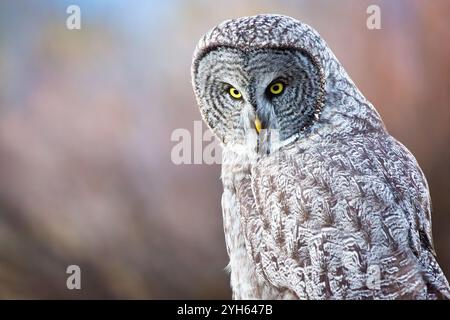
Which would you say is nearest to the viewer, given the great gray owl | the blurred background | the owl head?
the great gray owl

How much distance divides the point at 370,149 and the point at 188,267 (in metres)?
1.10

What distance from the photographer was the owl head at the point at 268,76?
1744 mm

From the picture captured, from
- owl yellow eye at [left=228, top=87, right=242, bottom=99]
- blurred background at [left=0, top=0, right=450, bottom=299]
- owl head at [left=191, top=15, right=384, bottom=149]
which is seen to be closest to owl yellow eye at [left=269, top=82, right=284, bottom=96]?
owl head at [left=191, top=15, right=384, bottom=149]

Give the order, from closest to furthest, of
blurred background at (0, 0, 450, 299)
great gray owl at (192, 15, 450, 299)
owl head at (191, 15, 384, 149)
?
1. great gray owl at (192, 15, 450, 299)
2. owl head at (191, 15, 384, 149)
3. blurred background at (0, 0, 450, 299)

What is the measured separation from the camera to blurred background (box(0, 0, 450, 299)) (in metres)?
2.43

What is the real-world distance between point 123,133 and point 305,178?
109 centimetres

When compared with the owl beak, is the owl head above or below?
above

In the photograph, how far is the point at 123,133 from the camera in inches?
98.2

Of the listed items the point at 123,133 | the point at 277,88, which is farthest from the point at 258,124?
the point at 123,133

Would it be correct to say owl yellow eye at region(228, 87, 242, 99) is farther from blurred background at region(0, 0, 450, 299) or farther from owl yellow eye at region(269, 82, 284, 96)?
blurred background at region(0, 0, 450, 299)

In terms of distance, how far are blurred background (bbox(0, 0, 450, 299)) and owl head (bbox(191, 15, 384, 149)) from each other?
607mm

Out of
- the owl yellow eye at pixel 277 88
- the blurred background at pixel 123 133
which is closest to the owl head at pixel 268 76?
the owl yellow eye at pixel 277 88
